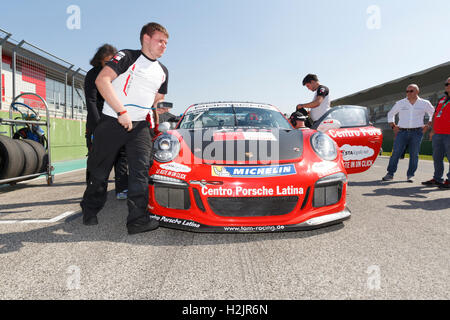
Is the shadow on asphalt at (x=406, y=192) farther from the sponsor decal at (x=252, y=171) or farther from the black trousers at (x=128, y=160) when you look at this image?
the black trousers at (x=128, y=160)

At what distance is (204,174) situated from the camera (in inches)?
92.8

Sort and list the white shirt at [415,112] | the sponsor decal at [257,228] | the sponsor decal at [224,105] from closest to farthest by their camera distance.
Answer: the sponsor decal at [257,228] → the sponsor decal at [224,105] → the white shirt at [415,112]

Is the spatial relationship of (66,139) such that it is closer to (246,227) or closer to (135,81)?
(135,81)

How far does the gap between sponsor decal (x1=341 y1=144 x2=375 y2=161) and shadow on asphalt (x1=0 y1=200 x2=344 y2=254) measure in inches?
61.8

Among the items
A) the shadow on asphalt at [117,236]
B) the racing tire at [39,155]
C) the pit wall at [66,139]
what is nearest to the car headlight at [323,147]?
the shadow on asphalt at [117,236]

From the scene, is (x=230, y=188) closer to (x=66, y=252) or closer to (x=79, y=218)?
(x=66, y=252)

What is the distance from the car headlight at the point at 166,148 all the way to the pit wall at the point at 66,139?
730cm

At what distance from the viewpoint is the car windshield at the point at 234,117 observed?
136 inches

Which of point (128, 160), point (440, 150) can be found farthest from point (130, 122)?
point (440, 150)

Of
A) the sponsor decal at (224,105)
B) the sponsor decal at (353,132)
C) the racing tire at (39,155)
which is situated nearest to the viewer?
the sponsor decal at (224,105)

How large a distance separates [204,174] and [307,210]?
83cm

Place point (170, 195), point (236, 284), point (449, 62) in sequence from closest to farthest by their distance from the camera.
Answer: point (236, 284) → point (170, 195) → point (449, 62)

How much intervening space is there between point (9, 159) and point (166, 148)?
2.65 m

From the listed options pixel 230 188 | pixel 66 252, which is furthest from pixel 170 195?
pixel 66 252
